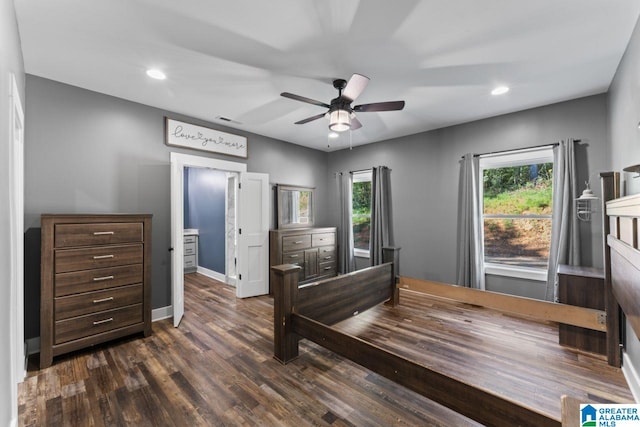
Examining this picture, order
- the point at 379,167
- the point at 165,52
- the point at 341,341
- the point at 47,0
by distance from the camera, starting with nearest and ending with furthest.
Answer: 1. the point at 47,0
2. the point at 341,341
3. the point at 165,52
4. the point at 379,167

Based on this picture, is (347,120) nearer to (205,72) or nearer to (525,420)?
(205,72)

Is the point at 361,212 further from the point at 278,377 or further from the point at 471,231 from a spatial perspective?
the point at 278,377

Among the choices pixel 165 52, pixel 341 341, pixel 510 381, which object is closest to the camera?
pixel 341 341

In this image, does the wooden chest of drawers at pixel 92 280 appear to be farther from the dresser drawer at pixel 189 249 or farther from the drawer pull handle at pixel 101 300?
the dresser drawer at pixel 189 249

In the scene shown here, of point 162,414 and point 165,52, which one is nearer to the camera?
point 162,414

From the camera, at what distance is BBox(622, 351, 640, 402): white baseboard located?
6.54ft

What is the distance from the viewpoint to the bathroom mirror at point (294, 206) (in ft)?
16.5

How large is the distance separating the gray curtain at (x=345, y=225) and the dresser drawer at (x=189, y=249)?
3.29 meters

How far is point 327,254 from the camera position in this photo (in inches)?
215

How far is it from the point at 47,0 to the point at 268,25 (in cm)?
140

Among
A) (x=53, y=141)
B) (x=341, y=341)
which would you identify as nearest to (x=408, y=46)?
(x=341, y=341)

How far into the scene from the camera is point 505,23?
6.40 ft

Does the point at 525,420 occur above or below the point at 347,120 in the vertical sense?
below

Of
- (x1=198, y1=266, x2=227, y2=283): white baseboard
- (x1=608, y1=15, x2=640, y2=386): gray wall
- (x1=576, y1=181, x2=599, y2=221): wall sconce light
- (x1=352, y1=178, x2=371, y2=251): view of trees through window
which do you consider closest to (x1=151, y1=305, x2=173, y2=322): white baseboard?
(x1=198, y1=266, x2=227, y2=283): white baseboard
